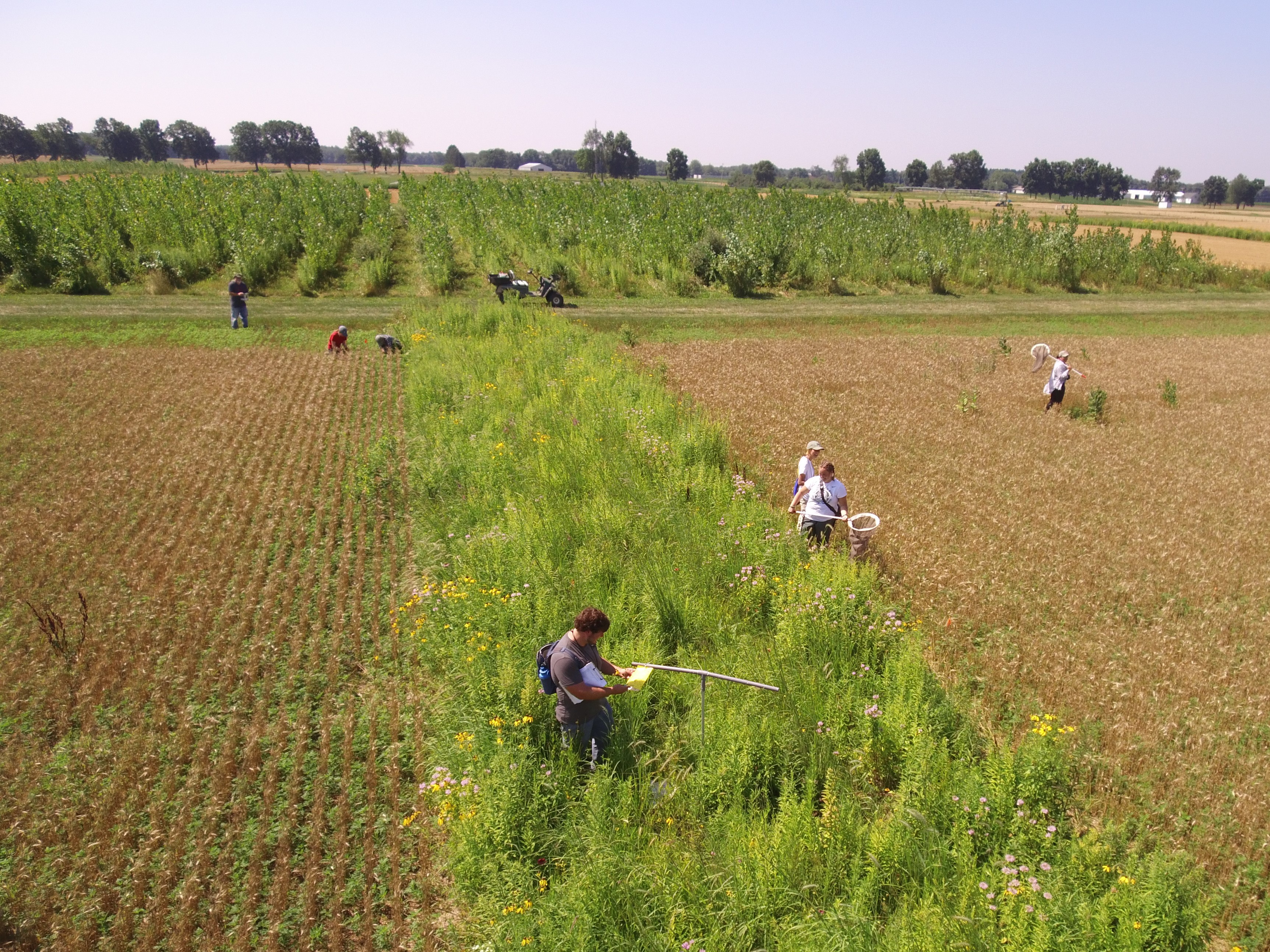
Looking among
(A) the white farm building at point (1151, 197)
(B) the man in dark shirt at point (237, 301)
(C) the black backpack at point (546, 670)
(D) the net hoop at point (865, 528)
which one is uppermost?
(A) the white farm building at point (1151, 197)

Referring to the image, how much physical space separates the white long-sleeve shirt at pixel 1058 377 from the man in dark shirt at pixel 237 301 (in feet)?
69.4

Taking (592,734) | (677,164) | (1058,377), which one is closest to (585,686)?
(592,734)

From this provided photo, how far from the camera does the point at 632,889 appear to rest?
17.5 ft

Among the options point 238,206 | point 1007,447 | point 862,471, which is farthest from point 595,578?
point 238,206

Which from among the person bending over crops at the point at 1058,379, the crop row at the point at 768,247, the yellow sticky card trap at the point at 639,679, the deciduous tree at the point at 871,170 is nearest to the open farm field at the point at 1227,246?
the crop row at the point at 768,247

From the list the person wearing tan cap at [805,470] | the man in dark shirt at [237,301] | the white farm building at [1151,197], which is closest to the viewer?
the person wearing tan cap at [805,470]

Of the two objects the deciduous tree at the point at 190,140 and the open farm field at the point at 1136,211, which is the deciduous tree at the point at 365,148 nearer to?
the deciduous tree at the point at 190,140

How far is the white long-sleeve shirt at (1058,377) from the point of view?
16703mm

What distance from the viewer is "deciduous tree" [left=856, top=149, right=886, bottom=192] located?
407 ft

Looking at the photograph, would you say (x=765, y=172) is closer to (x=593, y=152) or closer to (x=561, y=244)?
(x=593, y=152)

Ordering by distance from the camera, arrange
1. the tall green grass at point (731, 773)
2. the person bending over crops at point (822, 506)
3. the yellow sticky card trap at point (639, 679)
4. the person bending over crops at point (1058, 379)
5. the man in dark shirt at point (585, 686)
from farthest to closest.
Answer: the person bending over crops at point (1058, 379) → the person bending over crops at point (822, 506) → the yellow sticky card trap at point (639, 679) → the man in dark shirt at point (585, 686) → the tall green grass at point (731, 773)

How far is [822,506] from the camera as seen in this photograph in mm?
9852

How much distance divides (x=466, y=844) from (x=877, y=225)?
36749mm

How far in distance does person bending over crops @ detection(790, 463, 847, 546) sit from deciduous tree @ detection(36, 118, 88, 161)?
138784 mm
